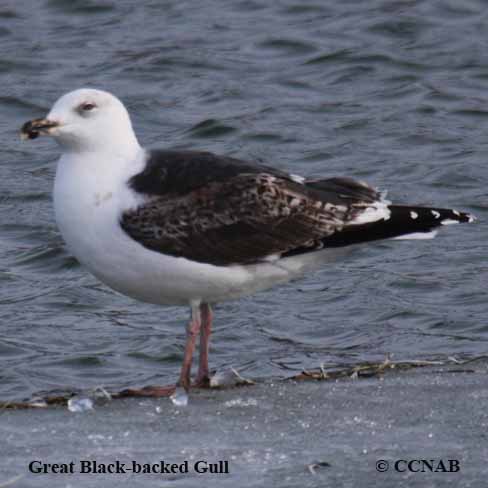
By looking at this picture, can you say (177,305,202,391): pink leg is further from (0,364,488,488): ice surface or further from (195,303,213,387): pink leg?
(0,364,488,488): ice surface

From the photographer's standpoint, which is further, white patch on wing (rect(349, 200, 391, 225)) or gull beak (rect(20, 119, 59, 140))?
white patch on wing (rect(349, 200, 391, 225))

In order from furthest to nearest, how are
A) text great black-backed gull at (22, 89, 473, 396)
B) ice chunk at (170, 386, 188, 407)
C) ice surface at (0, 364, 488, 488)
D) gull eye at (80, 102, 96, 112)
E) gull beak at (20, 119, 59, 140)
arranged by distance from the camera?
1. gull eye at (80, 102, 96, 112)
2. gull beak at (20, 119, 59, 140)
3. text great black-backed gull at (22, 89, 473, 396)
4. ice chunk at (170, 386, 188, 407)
5. ice surface at (0, 364, 488, 488)

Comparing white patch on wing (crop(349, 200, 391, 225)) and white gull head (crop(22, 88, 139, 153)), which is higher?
white gull head (crop(22, 88, 139, 153))

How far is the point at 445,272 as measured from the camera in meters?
11.4

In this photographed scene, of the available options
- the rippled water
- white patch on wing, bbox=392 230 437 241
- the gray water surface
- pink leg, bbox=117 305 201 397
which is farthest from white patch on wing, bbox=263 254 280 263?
the rippled water

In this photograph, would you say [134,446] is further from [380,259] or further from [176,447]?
[380,259]

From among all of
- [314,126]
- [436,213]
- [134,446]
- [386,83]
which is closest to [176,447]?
[134,446]

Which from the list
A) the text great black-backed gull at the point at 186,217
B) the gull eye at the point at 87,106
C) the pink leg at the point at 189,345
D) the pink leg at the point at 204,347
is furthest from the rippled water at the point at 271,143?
the gull eye at the point at 87,106

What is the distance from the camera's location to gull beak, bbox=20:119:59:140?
24.7ft

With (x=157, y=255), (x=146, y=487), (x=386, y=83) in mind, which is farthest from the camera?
(x=386, y=83)

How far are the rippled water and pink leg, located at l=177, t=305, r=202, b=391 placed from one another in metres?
1.55

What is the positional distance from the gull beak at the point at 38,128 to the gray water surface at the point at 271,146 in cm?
154

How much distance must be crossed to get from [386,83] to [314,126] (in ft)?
4.74

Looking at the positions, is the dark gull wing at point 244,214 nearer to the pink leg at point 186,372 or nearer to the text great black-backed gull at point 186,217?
the text great black-backed gull at point 186,217
